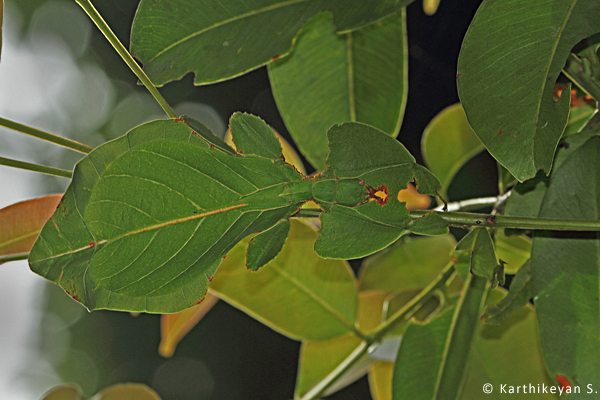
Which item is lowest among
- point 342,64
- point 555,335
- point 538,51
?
point 555,335

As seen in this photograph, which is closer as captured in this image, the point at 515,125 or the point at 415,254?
the point at 515,125

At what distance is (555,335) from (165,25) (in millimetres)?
299

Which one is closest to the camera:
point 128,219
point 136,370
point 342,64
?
point 128,219

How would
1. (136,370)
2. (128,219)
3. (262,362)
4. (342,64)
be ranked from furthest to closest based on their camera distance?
(136,370) → (262,362) → (342,64) → (128,219)

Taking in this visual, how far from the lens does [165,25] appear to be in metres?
0.28

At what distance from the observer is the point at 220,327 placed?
7.88 ft

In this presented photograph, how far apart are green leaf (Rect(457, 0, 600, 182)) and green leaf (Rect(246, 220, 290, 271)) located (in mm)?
106

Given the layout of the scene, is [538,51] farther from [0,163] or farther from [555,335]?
[0,163]

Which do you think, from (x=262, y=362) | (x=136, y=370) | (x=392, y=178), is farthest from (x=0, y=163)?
(x=136, y=370)

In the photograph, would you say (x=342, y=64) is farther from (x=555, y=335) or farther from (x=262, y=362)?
(x=262, y=362)

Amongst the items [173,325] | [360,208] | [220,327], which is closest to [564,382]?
[360,208]

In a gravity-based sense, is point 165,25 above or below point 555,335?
above

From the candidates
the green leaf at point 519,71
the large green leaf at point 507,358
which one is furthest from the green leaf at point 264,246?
the large green leaf at point 507,358

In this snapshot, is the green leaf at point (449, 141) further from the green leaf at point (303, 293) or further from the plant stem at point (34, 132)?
the plant stem at point (34, 132)
